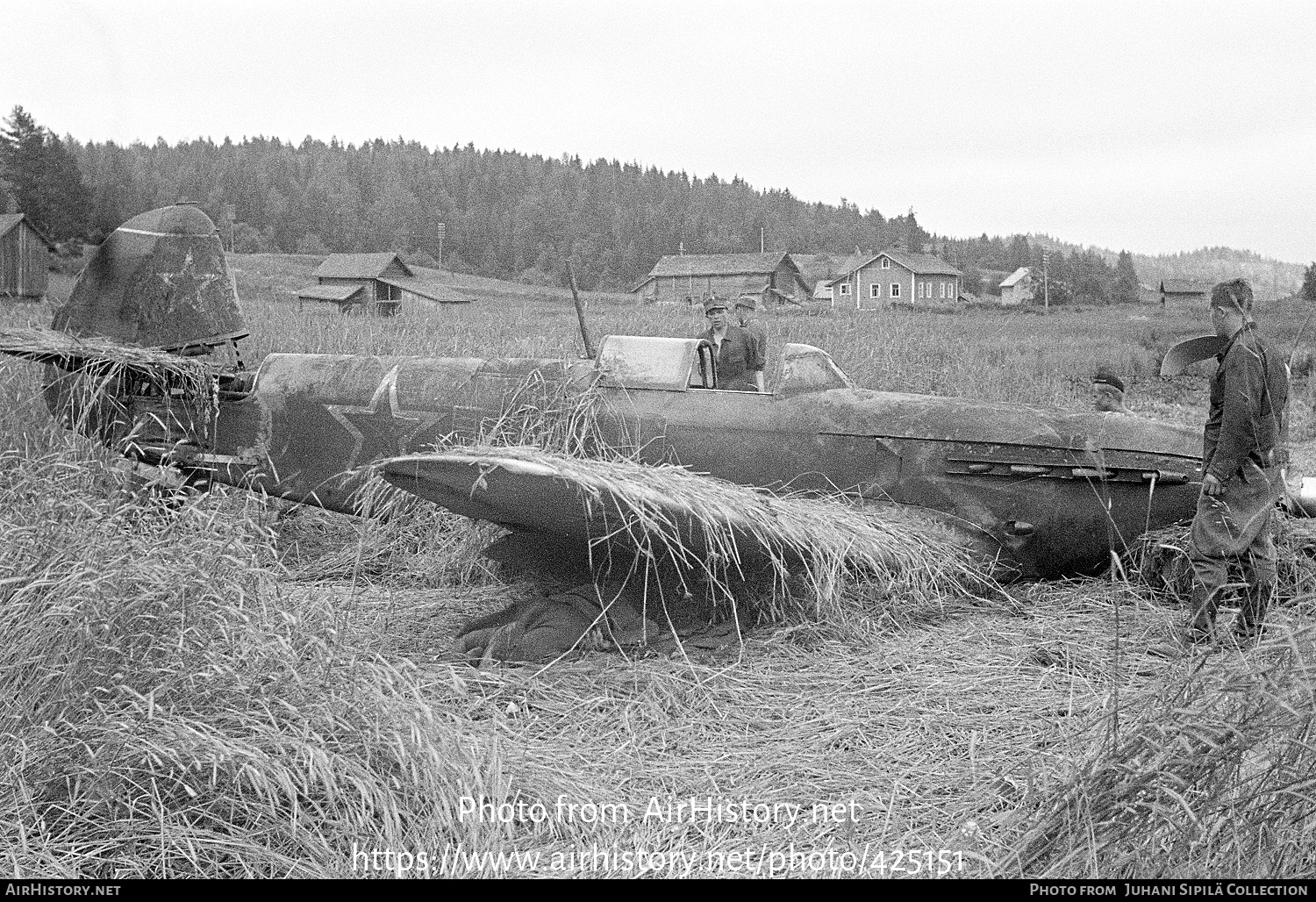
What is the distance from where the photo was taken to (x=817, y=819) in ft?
9.98

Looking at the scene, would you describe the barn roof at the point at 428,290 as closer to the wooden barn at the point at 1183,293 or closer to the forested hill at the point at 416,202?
the forested hill at the point at 416,202

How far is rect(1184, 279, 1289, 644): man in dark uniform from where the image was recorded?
4.39 metres

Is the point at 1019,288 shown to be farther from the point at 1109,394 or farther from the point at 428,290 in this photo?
the point at 1109,394

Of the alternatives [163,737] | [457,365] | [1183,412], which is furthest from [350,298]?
[163,737]

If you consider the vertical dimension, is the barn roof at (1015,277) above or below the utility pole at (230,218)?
above

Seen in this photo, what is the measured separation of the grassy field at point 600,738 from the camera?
8.54ft

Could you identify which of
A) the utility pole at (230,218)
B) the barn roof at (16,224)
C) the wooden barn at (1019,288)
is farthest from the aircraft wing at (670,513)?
the wooden barn at (1019,288)

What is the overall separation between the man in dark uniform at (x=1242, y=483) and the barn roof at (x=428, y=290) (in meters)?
16.0

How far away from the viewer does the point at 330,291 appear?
17.9 m

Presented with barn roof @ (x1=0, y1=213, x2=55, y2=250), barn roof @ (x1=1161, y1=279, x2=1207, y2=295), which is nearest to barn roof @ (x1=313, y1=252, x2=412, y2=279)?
barn roof @ (x1=0, y1=213, x2=55, y2=250)

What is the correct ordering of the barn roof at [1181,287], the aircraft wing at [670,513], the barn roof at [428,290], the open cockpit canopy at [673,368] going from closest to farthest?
the aircraft wing at [670,513] → the open cockpit canopy at [673,368] → the barn roof at [428,290] → the barn roof at [1181,287]

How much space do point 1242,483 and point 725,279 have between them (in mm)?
28575

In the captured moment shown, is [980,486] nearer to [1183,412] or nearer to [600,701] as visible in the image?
[600,701]

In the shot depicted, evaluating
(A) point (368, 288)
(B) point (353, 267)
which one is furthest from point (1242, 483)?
(B) point (353, 267)
